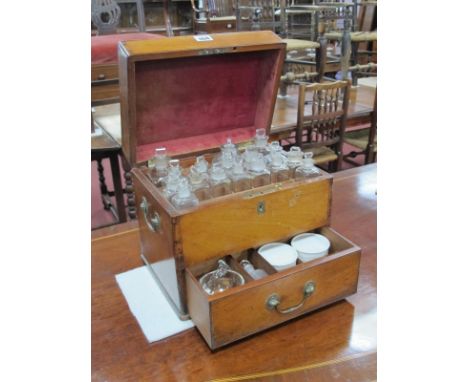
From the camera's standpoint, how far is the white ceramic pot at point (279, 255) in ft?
2.80

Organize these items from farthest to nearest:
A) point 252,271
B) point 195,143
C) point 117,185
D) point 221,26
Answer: point 221,26, point 117,185, point 195,143, point 252,271

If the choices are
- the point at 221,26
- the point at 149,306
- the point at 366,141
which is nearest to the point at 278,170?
the point at 149,306

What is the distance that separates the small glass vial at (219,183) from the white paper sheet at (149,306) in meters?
0.24

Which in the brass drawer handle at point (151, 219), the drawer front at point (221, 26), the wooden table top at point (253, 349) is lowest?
the wooden table top at point (253, 349)

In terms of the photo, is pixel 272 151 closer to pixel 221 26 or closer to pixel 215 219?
pixel 215 219

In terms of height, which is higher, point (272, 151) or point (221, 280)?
point (272, 151)

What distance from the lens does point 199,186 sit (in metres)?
0.89

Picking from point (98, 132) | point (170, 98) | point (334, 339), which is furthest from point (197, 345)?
point (98, 132)

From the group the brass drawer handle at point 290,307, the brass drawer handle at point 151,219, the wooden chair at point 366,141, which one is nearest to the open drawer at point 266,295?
the brass drawer handle at point 290,307

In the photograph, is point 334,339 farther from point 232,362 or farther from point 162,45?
point 162,45

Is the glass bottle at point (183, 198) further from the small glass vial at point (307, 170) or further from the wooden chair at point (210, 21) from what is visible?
the wooden chair at point (210, 21)

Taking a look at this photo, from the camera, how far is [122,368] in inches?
29.3

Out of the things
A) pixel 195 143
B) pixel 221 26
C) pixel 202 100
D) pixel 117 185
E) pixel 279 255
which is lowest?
pixel 117 185

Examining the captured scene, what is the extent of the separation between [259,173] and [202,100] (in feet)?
1.63
